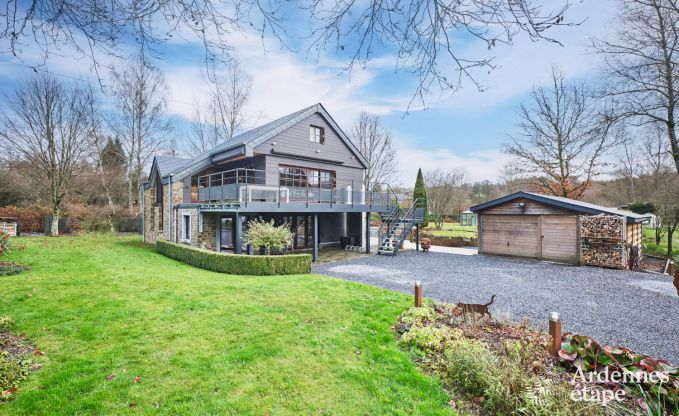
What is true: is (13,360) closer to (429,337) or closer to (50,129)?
(429,337)

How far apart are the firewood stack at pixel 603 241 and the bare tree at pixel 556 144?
8.76 meters

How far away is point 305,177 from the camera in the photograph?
16453mm

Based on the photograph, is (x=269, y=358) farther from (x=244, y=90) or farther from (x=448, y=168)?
(x=448, y=168)

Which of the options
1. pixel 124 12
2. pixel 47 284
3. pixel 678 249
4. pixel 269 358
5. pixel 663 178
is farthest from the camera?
pixel 663 178

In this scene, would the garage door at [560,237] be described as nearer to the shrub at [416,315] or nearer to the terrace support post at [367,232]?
the terrace support post at [367,232]

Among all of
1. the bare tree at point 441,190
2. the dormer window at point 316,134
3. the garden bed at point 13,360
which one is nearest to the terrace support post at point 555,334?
the garden bed at point 13,360

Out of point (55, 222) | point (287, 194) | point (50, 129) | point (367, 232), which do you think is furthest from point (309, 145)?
point (55, 222)

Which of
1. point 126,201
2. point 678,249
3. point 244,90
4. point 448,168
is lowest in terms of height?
point 678,249

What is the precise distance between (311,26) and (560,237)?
1463cm

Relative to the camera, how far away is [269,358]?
3996mm

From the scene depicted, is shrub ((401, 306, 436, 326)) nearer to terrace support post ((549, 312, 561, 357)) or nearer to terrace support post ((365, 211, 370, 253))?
terrace support post ((549, 312, 561, 357))

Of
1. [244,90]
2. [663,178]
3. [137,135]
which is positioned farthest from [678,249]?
[137,135]

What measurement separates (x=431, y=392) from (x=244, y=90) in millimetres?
30238

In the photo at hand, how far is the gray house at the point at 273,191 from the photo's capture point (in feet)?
44.0
